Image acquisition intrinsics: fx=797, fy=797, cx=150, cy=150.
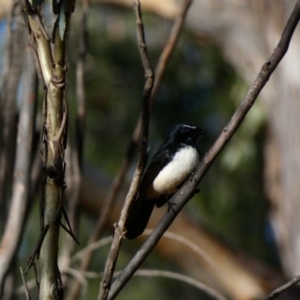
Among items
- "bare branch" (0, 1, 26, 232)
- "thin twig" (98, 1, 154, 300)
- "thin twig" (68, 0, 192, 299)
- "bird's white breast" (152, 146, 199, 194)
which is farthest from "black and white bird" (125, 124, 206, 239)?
"thin twig" (98, 1, 154, 300)

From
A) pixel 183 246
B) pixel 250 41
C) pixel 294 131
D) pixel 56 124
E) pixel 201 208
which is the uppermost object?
pixel 56 124

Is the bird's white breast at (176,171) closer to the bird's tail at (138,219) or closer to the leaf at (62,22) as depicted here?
the bird's tail at (138,219)

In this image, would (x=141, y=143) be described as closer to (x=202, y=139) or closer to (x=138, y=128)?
(x=138, y=128)

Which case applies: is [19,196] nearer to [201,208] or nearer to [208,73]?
[201,208]

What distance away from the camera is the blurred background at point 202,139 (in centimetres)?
537

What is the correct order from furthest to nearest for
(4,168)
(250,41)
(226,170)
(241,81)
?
(226,170) < (241,81) < (250,41) < (4,168)

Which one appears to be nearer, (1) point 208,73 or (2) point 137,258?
(2) point 137,258

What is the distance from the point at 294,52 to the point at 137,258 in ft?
13.9

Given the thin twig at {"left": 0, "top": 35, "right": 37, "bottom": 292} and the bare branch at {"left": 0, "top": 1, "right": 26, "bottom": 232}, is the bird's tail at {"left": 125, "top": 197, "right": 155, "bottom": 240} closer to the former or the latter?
the thin twig at {"left": 0, "top": 35, "right": 37, "bottom": 292}

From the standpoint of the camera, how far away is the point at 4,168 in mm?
3215

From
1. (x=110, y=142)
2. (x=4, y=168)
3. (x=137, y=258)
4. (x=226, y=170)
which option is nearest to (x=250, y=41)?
(x=226, y=170)

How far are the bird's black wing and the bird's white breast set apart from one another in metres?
0.03

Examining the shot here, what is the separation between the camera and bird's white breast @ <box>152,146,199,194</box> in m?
3.04

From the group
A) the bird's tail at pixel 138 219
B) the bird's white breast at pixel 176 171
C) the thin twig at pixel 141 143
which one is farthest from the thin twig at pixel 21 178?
the thin twig at pixel 141 143
